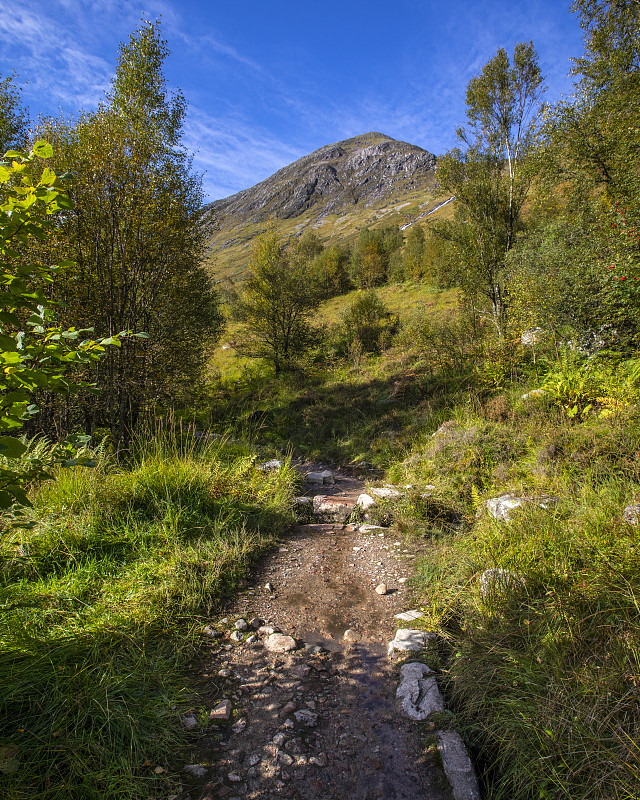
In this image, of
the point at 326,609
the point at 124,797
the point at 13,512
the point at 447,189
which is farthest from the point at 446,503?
the point at 447,189

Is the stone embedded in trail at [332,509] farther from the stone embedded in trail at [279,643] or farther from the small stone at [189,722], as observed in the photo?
the small stone at [189,722]

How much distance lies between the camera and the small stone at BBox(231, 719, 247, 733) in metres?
2.23

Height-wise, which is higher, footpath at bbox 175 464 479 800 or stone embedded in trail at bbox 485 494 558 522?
stone embedded in trail at bbox 485 494 558 522

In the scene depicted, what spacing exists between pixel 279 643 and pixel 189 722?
886 millimetres

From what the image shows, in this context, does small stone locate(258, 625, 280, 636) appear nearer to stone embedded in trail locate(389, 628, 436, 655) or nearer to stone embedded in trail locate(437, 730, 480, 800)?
stone embedded in trail locate(389, 628, 436, 655)

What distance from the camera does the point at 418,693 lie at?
2.45 meters

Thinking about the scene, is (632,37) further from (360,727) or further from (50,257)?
(360,727)

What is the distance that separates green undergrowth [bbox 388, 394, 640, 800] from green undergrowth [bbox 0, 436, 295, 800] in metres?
1.80

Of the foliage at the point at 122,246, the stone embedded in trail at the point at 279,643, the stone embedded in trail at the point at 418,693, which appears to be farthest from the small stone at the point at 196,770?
the foliage at the point at 122,246

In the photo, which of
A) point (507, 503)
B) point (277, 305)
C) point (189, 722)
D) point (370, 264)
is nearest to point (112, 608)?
point (189, 722)

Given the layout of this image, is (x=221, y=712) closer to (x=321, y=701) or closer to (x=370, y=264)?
(x=321, y=701)

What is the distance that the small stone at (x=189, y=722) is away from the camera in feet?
7.21

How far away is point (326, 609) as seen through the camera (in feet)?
11.5

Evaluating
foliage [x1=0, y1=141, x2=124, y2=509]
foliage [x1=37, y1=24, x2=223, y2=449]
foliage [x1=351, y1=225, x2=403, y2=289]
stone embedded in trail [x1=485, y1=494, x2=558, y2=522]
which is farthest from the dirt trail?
foliage [x1=351, y1=225, x2=403, y2=289]
